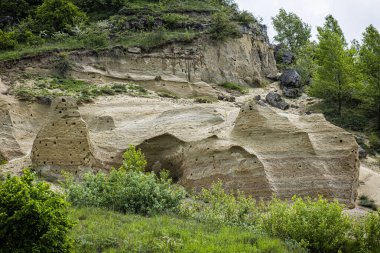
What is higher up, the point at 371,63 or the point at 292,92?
the point at 371,63

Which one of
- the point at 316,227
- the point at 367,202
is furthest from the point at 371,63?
the point at 316,227

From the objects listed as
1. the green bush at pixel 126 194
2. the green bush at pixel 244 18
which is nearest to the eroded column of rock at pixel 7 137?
the green bush at pixel 126 194

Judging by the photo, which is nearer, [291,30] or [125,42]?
[125,42]

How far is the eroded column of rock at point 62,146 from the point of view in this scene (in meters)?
24.5

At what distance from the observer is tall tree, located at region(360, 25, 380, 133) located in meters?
40.6

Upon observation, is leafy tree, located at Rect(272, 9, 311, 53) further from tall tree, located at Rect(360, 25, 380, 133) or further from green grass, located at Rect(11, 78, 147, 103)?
green grass, located at Rect(11, 78, 147, 103)

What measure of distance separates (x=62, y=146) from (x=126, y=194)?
23.9ft

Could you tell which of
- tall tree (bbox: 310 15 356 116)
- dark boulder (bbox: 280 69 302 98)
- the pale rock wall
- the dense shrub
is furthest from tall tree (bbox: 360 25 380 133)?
the pale rock wall

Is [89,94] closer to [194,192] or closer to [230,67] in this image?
[194,192]

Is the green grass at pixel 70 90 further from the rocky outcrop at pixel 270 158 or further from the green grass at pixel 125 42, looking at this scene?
the rocky outcrop at pixel 270 158

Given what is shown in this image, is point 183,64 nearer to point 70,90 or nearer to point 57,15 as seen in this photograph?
point 70,90

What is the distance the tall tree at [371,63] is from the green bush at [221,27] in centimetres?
1220

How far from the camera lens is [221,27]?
159ft

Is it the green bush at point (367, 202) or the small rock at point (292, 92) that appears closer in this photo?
the green bush at point (367, 202)
